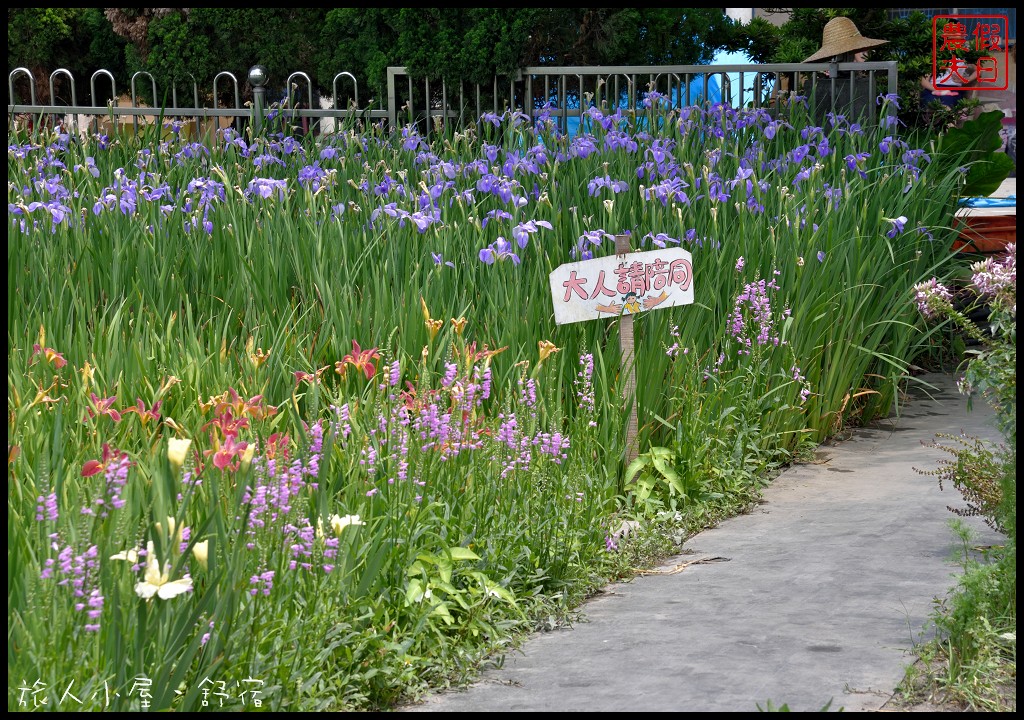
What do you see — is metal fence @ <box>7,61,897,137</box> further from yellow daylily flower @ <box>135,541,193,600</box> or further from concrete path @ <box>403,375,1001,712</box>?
yellow daylily flower @ <box>135,541,193,600</box>

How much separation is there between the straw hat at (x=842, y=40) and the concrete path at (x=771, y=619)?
16.2 feet

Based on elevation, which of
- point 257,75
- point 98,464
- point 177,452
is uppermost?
point 257,75

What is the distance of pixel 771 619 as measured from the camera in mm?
3045

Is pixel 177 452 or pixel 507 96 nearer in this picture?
pixel 177 452

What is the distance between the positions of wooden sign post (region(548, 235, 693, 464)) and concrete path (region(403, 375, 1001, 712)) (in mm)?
669

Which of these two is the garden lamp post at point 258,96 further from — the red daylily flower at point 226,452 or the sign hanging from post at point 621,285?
the red daylily flower at point 226,452

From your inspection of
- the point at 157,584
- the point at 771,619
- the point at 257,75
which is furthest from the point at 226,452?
the point at 257,75

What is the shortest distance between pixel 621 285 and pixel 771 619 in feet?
4.73

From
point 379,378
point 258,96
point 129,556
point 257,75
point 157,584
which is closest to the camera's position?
point 157,584

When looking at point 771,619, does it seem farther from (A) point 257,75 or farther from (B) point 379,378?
(A) point 257,75

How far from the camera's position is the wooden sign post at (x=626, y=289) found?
4.03 meters

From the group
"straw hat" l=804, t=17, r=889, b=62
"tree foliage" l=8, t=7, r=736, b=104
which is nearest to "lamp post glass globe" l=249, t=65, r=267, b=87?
"tree foliage" l=8, t=7, r=736, b=104

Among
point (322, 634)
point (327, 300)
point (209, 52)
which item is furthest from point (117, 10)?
point (322, 634)

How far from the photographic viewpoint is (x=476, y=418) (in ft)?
11.3
